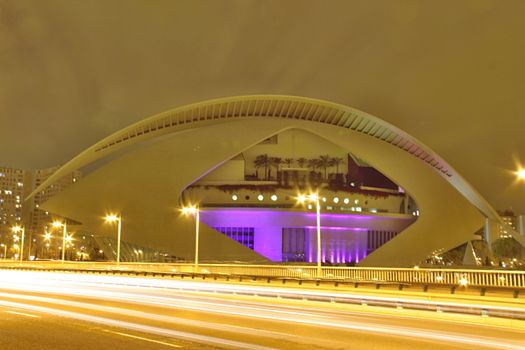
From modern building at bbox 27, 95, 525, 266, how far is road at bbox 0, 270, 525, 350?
42029 millimetres

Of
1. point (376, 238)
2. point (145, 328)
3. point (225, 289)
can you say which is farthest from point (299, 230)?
point (145, 328)

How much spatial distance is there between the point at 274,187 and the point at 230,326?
53.0 m

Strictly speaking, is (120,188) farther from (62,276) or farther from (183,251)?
(62,276)

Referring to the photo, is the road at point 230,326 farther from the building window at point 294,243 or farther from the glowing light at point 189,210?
the building window at point 294,243

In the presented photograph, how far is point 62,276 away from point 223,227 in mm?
31427

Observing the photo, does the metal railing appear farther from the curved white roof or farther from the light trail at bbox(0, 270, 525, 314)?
the curved white roof

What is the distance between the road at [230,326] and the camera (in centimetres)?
1157

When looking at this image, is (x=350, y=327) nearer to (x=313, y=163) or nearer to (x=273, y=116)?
(x=273, y=116)

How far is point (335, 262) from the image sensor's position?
222 feet

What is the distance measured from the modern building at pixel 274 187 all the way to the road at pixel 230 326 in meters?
42.0

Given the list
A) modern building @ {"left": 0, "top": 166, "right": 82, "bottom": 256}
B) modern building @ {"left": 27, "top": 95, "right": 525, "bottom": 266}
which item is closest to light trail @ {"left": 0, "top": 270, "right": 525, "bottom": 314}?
modern building @ {"left": 27, "top": 95, "right": 525, "bottom": 266}

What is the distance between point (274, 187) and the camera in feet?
220

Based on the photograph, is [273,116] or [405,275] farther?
[273,116]

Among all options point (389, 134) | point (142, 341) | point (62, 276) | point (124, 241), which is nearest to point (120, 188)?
point (124, 241)
